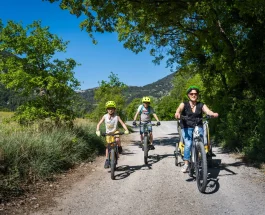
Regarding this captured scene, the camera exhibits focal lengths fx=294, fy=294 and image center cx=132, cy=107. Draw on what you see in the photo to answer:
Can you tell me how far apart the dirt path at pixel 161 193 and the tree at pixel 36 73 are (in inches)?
132

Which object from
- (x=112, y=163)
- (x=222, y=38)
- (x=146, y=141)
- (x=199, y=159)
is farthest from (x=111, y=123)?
(x=222, y=38)

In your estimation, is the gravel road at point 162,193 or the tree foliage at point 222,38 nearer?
the gravel road at point 162,193

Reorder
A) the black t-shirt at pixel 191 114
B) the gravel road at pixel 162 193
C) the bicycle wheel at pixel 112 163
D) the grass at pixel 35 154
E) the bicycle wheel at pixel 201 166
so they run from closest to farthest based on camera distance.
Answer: the gravel road at pixel 162 193, the bicycle wheel at pixel 201 166, the grass at pixel 35 154, the black t-shirt at pixel 191 114, the bicycle wheel at pixel 112 163

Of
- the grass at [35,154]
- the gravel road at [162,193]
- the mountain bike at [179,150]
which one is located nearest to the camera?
the gravel road at [162,193]

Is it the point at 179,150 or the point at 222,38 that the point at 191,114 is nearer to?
the point at 179,150

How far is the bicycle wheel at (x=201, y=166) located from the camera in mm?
6182

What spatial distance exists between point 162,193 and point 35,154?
3.71 metres

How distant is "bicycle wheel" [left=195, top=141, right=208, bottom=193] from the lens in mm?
6182

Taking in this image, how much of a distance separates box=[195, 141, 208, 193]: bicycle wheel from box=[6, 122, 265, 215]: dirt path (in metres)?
0.19

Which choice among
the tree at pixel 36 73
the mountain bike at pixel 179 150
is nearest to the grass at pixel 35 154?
the tree at pixel 36 73

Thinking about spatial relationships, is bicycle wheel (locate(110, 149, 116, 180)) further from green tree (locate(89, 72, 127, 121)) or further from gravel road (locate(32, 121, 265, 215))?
green tree (locate(89, 72, 127, 121))

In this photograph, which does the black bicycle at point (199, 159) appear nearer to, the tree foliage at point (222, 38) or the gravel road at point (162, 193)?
the gravel road at point (162, 193)

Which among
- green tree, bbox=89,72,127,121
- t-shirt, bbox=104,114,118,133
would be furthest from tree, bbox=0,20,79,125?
green tree, bbox=89,72,127,121

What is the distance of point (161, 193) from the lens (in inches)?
254
